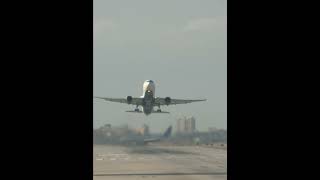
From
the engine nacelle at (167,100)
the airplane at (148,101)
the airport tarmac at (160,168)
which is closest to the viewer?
the airport tarmac at (160,168)

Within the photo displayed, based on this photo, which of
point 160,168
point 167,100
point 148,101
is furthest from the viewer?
point 148,101

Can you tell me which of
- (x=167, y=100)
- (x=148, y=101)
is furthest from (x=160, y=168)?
(x=148, y=101)

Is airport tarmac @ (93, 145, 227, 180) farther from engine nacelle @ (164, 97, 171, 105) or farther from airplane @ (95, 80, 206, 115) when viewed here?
engine nacelle @ (164, 97, 171, 105)

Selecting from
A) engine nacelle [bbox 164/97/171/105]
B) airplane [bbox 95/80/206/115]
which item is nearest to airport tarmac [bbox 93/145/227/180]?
airplane [bbox 95/80/206/115]

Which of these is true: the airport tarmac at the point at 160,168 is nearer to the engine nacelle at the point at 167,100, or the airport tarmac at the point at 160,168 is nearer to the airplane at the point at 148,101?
the airplane at the point at 148,101

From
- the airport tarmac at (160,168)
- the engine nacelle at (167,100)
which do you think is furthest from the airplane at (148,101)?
the airport tarmac at (160,168)

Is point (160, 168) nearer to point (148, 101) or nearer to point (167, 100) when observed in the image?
point (167, 100)

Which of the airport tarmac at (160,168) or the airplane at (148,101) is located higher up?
the airplane at (148,101)

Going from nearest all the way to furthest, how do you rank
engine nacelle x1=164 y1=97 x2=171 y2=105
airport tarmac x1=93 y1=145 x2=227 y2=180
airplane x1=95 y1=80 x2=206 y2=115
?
1. airport tarmac x1=93 y1=145 x2=227 y2=180
2. engine nacelle x1=164 y1=97 x2=171 y2=105
3. airplane x1=95 y1=80 x2=206 y2=115
